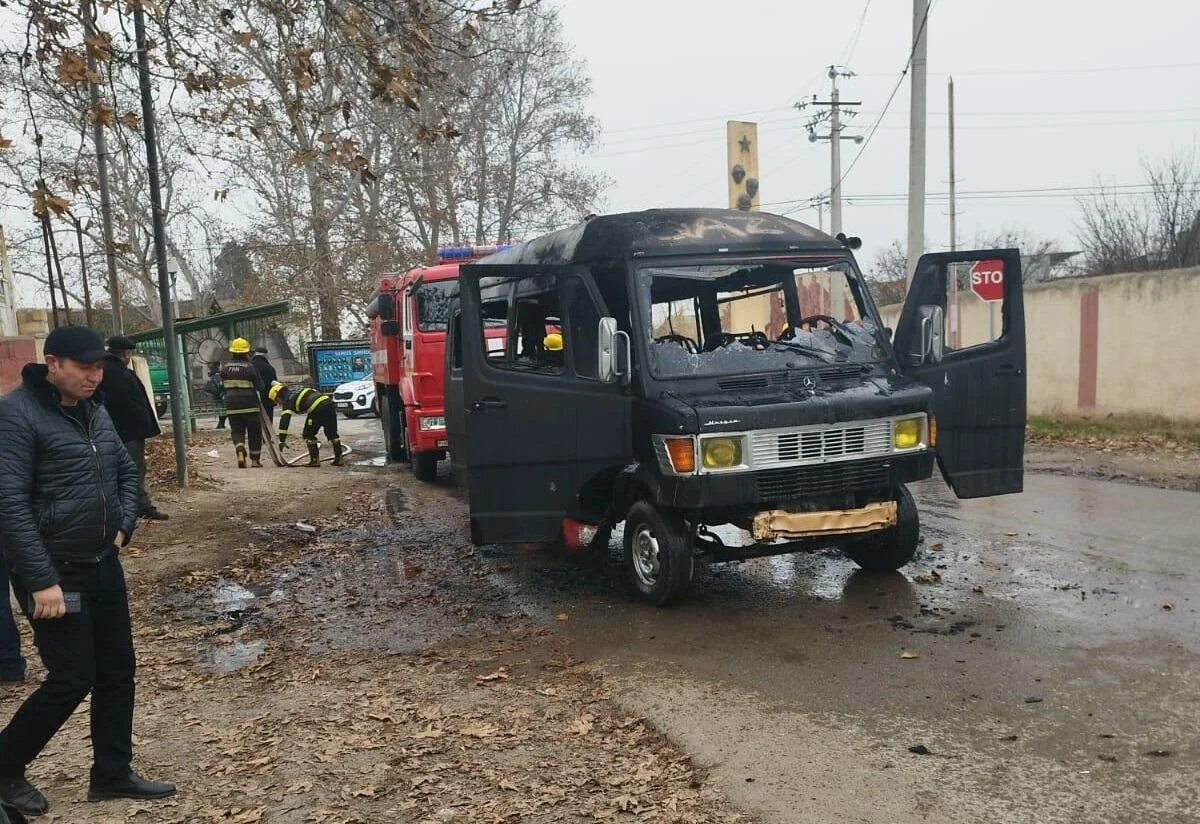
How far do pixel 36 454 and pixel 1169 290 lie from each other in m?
14.4

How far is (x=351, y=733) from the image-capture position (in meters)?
4.41

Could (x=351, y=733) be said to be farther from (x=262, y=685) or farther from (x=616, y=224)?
(x=616, y=224)

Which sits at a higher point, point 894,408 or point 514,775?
point 894,408

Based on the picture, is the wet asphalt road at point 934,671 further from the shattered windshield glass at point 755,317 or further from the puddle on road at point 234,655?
the puddle on road at point 234,655

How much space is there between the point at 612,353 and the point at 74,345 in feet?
9.66

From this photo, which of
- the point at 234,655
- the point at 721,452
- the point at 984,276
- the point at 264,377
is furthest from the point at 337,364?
the point at 721,452

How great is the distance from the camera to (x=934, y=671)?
16.0ft

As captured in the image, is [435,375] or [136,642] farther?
[435,375]

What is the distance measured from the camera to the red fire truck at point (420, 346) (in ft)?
38.6

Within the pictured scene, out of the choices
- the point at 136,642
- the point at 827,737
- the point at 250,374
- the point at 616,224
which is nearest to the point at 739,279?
the point at 616,224

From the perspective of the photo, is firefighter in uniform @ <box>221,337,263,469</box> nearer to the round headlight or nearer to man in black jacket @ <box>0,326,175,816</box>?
the round headlight

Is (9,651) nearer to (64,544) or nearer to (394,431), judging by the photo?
(64,544)

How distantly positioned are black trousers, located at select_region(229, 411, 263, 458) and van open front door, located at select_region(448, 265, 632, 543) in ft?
28.5

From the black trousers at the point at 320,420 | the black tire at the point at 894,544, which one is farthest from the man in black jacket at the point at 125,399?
the black tire at the point at 894,544
